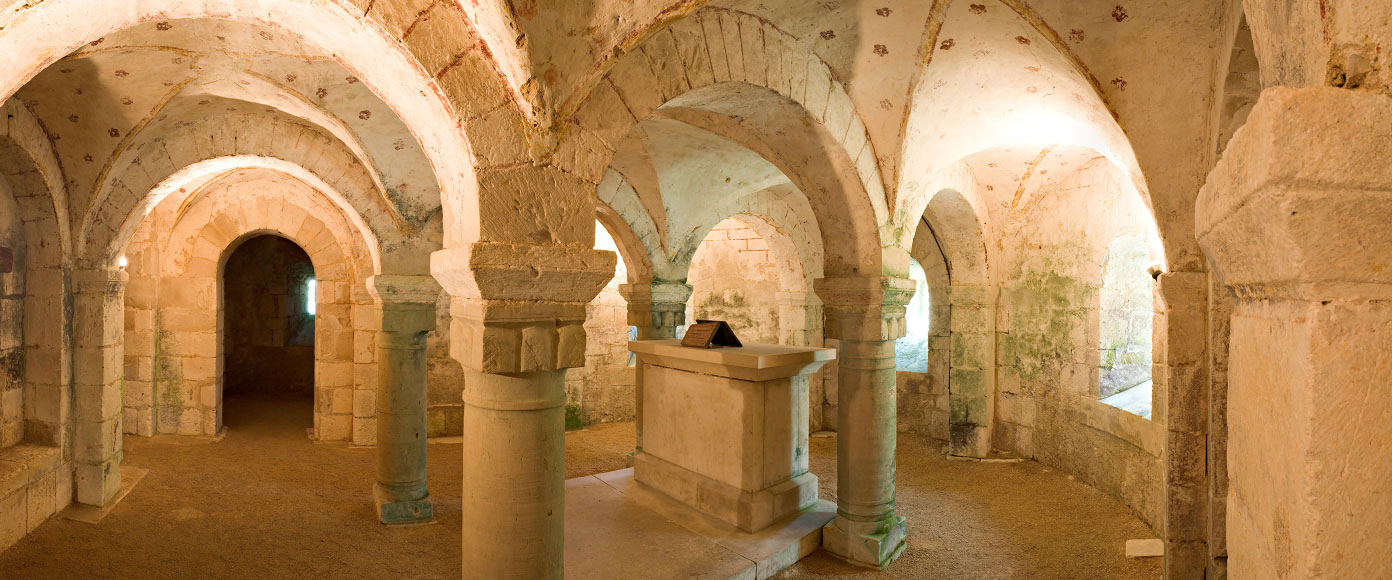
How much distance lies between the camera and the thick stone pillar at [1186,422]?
388cm

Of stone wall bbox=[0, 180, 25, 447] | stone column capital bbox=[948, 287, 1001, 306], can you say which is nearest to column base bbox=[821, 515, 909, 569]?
stone column capital bbox=[948, 287, 1001, 306]

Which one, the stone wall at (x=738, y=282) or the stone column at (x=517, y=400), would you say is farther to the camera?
the stone wall at (x=738, y=282)

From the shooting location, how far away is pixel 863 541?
4.91 metres

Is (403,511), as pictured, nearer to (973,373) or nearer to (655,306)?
(655,306)

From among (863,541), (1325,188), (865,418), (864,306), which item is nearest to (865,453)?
(865,418)

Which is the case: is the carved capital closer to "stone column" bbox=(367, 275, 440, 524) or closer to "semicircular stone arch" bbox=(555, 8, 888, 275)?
"stone column" bbox=(367, 275, 440, 524)

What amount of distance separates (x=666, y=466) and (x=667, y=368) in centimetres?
83

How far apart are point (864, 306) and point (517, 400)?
2.96 m

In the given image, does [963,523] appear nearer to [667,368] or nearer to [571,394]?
[667,368]

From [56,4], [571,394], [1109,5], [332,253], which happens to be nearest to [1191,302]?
[1109,5]

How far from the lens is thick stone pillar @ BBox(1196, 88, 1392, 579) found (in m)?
1.03

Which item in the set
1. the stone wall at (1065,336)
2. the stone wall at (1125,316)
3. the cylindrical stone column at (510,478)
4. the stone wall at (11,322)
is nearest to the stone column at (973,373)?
the stone wall at (1065,336)

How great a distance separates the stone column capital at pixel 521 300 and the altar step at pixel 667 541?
2.09m

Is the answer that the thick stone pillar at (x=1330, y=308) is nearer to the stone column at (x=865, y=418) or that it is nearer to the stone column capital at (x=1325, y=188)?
the stone column capital at (x=1325, y=188)
